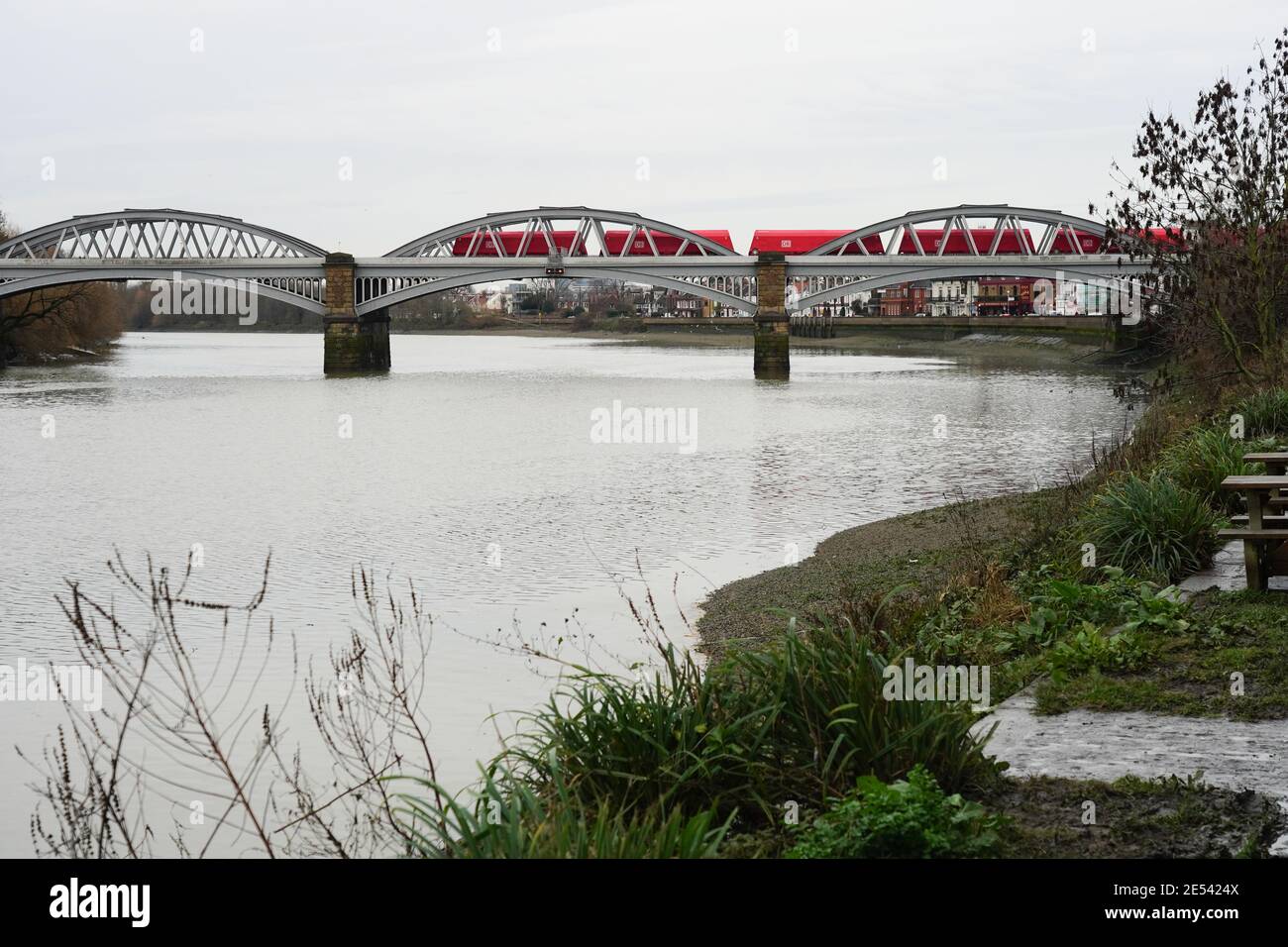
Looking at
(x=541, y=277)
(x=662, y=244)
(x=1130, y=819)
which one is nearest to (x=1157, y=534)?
(x=1130, y=819)

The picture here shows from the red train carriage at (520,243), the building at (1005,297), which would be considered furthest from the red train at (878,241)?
the building at (1005,297)

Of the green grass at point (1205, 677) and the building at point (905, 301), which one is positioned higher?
the building at point (905, 301)

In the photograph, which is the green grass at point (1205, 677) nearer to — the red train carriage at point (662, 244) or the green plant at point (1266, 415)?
the green plant at point (1266, 415)

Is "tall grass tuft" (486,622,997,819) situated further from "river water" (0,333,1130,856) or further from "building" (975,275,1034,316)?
"building" (975,275,1034,316)

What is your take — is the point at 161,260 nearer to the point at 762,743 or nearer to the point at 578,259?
the point at 578,259

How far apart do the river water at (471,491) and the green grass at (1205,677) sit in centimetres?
369

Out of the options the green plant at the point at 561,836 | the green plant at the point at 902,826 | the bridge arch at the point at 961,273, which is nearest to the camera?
the green plant at the point at 561,836

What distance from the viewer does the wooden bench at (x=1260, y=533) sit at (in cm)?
912

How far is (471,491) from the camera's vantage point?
24891 mm

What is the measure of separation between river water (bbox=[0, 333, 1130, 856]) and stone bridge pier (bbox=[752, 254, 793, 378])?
18.8ft

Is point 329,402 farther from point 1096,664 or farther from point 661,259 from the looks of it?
point 1096,664

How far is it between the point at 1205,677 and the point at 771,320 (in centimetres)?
5719

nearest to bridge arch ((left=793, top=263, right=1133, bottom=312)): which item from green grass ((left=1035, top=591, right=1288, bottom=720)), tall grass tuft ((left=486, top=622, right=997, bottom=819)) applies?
green grass ((left=1035, top=591, right=1288, bottom=720))

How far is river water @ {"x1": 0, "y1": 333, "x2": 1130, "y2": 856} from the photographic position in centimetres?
1320
